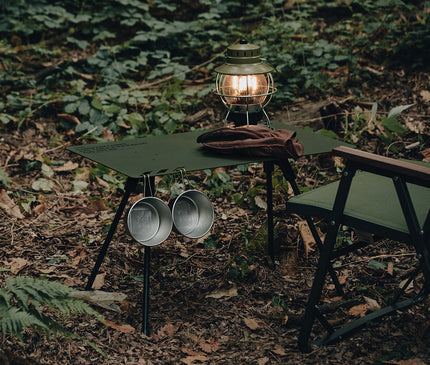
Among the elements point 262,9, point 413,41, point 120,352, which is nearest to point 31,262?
point 120,352

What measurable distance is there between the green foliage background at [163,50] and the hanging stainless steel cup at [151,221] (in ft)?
7.31

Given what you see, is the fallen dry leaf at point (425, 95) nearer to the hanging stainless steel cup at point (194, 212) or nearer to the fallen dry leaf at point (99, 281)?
the hanging stainless steel cup at point (194, 212)

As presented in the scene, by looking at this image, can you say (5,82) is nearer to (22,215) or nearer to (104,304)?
(22,215)

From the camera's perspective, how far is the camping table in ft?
8.61

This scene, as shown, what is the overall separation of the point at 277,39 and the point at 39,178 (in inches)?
112

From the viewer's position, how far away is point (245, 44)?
10.2 feet

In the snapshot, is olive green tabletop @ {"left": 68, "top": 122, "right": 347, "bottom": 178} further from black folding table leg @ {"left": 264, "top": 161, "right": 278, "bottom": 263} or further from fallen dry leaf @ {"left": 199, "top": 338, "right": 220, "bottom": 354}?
fallen dry leaf @ {"left": 199, "top": 338, "right": 220, "bottom": 354}

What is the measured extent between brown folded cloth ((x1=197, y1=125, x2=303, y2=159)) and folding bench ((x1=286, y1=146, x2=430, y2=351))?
310mm

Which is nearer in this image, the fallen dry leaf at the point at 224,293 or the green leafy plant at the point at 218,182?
the fallen dry leaf at the point at 224,293

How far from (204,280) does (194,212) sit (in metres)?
0.63

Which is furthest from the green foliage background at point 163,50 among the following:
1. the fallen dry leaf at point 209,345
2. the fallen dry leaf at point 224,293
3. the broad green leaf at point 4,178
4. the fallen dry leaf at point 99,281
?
the fallen dry leaf at point 209,345

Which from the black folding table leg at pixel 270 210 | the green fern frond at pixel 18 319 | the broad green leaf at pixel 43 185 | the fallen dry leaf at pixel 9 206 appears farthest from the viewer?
the broad green leaf at pixel 43 185

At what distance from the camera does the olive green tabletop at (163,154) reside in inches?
103

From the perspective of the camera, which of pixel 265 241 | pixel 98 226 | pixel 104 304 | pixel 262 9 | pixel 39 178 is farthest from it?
pixel 262 9
